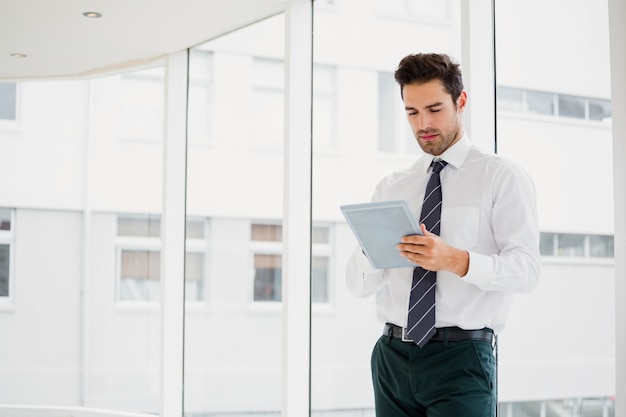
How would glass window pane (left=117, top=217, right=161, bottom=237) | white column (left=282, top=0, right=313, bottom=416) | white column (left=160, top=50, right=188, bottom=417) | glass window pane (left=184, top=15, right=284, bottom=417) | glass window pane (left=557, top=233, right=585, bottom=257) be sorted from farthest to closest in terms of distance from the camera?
glass window pane (left=117, top=217, right=161, bottom=237)
glass window pane (left=184, top=15, right=284, bottom=417)
white column (left=160, top=50, right=188, bottom=417)
white column (left=282, top=0, right=313, bottom=416)
glass window pane (left=557, top=233, right=585, bottom=257)

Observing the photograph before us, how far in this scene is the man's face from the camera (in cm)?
205

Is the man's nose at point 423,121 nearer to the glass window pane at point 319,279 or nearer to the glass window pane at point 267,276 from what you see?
the glass window pane at point 319,279

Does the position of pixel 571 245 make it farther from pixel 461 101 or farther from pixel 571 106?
pixel 461 101

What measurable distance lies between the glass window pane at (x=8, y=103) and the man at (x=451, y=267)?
188 inches

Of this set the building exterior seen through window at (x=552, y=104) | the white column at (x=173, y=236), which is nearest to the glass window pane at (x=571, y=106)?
the building exterior seen through window at (x=552, y=104)

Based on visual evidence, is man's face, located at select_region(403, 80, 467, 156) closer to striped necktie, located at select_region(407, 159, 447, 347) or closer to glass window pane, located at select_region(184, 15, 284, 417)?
striped necktie, located at select_region(407, 159, 447, 347)

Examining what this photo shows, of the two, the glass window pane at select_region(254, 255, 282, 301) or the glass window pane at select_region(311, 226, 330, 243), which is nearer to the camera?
the glass window pane at select_region(311, 226, 330, 243)

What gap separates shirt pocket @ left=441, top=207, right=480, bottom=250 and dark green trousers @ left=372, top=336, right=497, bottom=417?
251 millimetres

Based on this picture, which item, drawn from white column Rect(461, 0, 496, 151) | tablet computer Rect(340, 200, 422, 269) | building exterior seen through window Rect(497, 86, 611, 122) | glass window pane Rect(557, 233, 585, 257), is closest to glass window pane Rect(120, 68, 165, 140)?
white column Rect(461, 0, 496, 151)

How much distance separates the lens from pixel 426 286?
78.6 inches

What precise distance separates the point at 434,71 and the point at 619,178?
0.74 metres

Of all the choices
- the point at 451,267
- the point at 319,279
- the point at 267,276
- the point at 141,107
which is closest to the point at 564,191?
the point at 451,267

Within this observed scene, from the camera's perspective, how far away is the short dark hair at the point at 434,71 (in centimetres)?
205

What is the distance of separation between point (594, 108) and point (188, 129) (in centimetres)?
317
